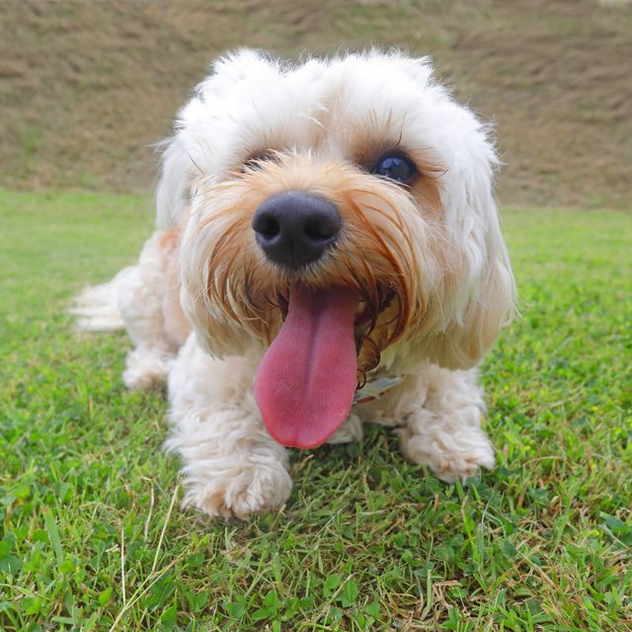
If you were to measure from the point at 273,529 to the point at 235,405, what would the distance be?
2.15ft

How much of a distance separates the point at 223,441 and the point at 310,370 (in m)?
0.57

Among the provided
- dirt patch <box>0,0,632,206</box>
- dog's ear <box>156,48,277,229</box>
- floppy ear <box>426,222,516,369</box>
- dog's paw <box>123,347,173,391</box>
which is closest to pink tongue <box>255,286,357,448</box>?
floppy ear <box>426,222,516,369</box>

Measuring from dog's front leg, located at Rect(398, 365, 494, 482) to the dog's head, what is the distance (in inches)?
8.9

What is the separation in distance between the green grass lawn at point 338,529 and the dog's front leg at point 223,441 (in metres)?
0.06

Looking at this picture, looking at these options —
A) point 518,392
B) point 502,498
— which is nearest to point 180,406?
point 502,498

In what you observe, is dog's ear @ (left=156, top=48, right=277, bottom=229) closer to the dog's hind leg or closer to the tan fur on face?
the tan fur on face

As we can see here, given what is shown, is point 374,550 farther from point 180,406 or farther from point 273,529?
point 180,406

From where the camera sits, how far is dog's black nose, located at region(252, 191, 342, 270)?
158 centimetres

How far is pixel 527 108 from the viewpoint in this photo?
23.7 metres

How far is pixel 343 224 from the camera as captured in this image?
5.30 feet

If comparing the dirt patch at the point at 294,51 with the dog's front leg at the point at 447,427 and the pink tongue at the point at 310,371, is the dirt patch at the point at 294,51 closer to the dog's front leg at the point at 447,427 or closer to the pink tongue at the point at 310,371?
the dog's front leg at the point at 447,427

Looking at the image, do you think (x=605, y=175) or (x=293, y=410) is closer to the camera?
(x=293, y=410)

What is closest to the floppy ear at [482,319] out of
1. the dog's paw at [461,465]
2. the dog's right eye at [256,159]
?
the dog's paw at [461,465]

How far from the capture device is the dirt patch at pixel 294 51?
63.5 feet
